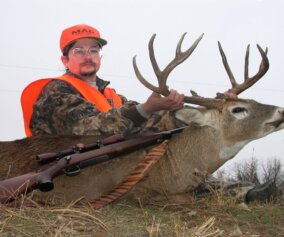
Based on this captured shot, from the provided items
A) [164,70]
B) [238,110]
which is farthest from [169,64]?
[238,110]

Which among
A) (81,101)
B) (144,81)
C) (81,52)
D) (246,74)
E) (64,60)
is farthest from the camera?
(64,60)

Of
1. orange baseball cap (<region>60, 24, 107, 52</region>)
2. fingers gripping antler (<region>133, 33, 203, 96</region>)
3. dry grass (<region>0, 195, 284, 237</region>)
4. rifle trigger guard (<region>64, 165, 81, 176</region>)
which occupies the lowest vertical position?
dry grass (<region>0, 195, 284, 237</region>)

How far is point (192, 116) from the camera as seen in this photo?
5777 mm

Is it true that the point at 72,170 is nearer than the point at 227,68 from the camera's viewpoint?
Yes

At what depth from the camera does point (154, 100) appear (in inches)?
207

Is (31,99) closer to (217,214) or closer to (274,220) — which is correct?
(217,214)

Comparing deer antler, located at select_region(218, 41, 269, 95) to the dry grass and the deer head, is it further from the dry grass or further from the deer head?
the dry grass

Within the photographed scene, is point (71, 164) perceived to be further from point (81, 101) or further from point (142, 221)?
point (81, 101)

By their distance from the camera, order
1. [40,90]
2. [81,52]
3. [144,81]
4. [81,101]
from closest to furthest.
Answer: [144,81] → [81,101] → [40,90] → [81,52]

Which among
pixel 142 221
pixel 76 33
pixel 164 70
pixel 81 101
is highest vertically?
pixel 76 33

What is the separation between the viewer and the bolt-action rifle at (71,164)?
4.13 m

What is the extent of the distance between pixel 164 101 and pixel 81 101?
1.25 metres

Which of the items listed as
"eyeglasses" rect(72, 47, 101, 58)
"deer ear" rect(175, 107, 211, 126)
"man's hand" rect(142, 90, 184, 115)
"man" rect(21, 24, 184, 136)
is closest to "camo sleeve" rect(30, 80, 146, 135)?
"man" rect(21, 24, 184, 136)

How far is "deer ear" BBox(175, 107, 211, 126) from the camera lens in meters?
5.66
